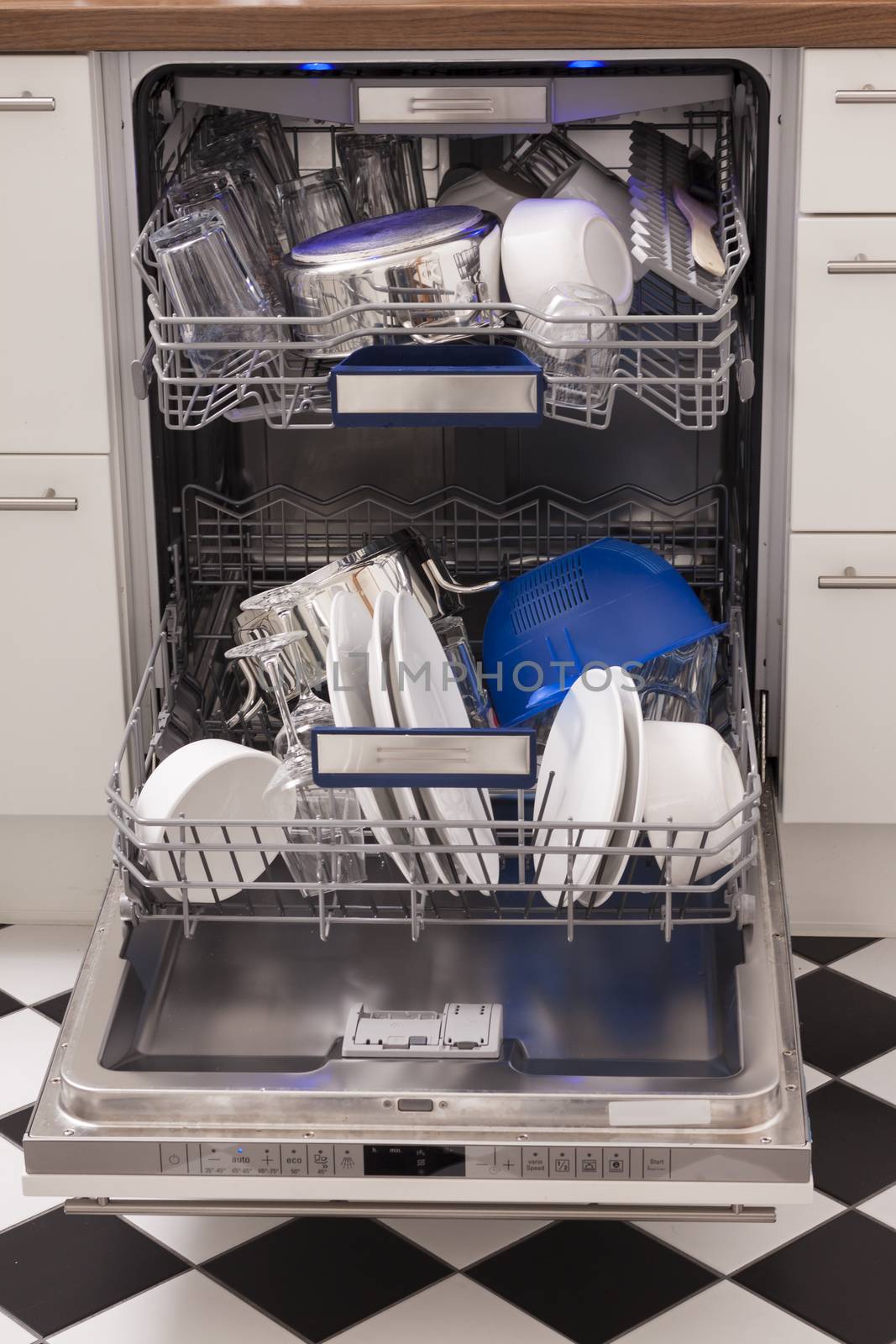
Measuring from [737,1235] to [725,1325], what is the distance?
116mm

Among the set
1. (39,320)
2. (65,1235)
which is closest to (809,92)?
(39,320)

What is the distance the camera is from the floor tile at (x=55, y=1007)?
5.89 feet

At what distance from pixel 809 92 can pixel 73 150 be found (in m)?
0.74

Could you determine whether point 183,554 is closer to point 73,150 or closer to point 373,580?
point 373,580

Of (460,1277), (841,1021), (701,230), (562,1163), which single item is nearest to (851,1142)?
(841,1021)

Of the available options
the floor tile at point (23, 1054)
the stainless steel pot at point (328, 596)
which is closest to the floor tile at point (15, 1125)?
the floor tile at point (23, 1054)

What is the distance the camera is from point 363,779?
1254 mm

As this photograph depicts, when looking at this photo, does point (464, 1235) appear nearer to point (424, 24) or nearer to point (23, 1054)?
point (23, 1054)

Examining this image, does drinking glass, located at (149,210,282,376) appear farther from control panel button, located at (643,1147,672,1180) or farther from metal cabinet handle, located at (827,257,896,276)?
control panel button, located at (643,1147,672,1180)

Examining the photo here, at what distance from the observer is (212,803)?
4.74 ft

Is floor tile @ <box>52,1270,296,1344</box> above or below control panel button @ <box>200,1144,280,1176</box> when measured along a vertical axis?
below

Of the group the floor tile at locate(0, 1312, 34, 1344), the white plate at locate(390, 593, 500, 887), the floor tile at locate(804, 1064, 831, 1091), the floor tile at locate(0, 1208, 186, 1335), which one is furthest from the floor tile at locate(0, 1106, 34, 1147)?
the floor tile at locate(804, 1064, 831, 1091)

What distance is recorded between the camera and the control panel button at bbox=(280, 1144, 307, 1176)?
3.84 ft

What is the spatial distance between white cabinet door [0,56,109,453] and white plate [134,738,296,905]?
451 millimetres
